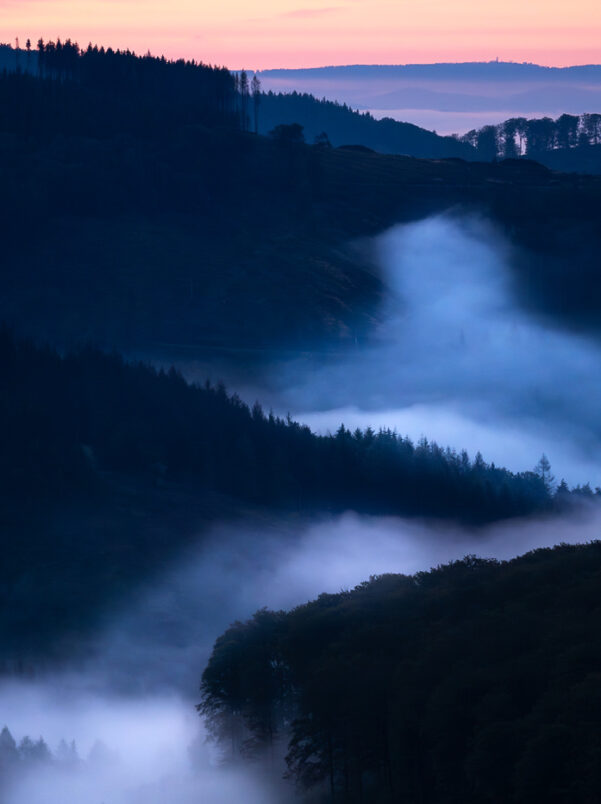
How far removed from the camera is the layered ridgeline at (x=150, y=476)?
306 ft

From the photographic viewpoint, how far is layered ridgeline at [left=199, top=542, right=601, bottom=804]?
102 ft

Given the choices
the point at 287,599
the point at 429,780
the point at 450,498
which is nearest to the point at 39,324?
the point at 450,498

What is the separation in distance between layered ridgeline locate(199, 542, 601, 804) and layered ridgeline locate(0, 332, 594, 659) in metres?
40.8

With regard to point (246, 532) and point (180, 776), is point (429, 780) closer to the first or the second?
point (180, 776)

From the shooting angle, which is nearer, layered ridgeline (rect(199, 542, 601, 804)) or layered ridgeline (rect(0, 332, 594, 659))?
layered ridgeline (rect(199, 542, 601, 804))

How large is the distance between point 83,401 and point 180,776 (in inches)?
3031

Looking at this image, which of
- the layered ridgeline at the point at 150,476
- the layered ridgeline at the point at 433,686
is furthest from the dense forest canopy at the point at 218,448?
the layered ridgeline at the point at 433,686

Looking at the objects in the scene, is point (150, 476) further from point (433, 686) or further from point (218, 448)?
point (433, 686)

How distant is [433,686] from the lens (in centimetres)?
3631

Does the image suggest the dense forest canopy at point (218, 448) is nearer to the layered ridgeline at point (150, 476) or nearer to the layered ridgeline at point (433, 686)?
the layered ridgeline at point (150, 476)

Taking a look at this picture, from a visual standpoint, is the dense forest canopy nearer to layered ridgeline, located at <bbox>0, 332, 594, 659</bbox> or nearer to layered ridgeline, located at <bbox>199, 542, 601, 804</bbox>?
layered ridgeline, located at <bbox>0, 332, 594, 659</bbox>

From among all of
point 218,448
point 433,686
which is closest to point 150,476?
point 218,448

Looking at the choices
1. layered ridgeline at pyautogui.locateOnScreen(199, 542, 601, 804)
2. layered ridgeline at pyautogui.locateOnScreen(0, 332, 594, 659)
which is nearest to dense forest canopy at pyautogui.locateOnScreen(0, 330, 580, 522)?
layered ridgeline at pyautogui.locateOnScreen(0, 332, 594, 659)

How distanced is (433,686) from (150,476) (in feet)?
264
